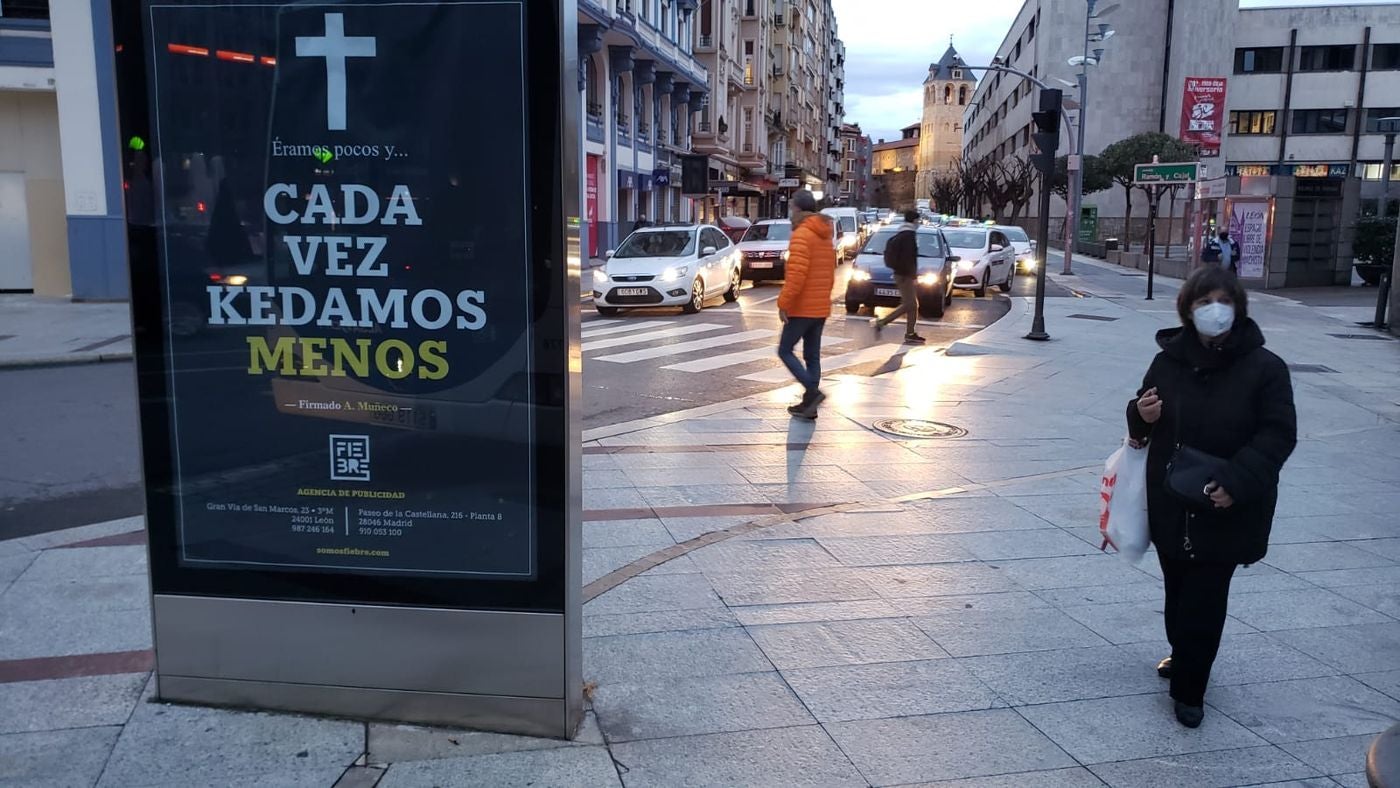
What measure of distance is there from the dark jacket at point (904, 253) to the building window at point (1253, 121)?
6234 centimetres

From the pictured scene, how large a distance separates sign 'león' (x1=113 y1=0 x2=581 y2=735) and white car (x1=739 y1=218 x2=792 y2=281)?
72.7 ft

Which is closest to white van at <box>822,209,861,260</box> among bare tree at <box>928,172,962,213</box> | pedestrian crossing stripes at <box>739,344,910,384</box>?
pedestrian crossing stripes at <box>739,344,910,384</box>

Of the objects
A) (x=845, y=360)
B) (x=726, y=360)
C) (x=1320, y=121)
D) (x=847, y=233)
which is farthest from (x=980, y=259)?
(x=1320, y=121)

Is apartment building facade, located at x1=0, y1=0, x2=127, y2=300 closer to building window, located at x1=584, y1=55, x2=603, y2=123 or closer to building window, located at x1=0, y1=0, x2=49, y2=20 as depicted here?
building window, located at x1=0, y1=0, x2=49, y2=20

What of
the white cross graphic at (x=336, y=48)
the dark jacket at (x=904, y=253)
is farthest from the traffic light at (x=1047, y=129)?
the white cross graphic at (x=336, y=48)

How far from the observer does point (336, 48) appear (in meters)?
3.28

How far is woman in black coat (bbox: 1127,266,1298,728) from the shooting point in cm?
360

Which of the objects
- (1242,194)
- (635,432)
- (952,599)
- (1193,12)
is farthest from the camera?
(1193,12)

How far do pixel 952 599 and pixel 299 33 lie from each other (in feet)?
11.9

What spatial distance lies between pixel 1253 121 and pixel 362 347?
74973mm

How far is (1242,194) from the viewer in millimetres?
25703

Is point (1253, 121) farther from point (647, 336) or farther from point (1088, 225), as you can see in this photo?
point (647, 336)

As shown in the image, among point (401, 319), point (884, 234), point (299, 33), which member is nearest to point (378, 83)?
point (299, 33)

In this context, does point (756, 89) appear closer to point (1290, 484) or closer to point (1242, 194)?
point (1242, 194)
